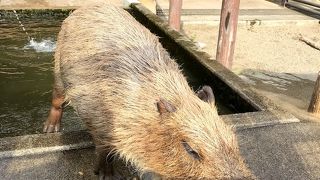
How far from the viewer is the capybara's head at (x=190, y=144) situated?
7.29 ft

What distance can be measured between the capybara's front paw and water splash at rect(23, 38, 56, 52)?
3.00m

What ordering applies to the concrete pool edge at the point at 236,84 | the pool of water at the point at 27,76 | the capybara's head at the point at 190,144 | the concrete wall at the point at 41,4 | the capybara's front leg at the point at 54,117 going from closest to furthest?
the capybara's head at the point at 190,144, the concrete pool edge at the point at 236,84, the capybara's front leg at the point at 54,117, the pool of water at the point at 27,76, the concrete wall at the point at 41,4

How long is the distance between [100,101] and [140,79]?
1.17 feet

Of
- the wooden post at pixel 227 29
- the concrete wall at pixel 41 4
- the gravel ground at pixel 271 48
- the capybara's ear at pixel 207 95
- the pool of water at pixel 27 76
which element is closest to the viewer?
the capybara's ear at pixel 207 95

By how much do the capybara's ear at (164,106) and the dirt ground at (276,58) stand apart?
2.14 meters

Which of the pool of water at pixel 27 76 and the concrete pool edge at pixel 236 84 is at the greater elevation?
the concrete pool edge at pixel 236 84

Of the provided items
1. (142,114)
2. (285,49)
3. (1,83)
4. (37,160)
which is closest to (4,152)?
(37,160)

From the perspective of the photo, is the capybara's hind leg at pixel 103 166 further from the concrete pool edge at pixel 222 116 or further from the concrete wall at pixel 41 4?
the concrete wall at pixel 41 4

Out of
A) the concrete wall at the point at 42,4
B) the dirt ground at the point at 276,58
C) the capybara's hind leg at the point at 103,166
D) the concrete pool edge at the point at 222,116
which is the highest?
the concrete wall at the point at 42,4

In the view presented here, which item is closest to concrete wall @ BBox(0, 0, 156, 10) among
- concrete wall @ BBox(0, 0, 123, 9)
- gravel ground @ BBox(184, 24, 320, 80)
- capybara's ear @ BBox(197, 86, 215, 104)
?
concrete wall @ BBox(0, 0, 123, 9)

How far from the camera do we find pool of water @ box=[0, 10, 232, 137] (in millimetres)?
4539

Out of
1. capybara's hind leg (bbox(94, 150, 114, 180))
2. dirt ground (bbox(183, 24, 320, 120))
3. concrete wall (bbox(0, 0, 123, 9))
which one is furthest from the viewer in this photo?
concrete wall (bbox(0, 0, 123, 9))

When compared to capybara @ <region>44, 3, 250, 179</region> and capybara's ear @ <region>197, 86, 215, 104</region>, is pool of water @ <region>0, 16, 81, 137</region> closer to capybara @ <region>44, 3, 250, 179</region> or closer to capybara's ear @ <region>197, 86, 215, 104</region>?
capybara @ <region>44, 3, 250, 179</region>

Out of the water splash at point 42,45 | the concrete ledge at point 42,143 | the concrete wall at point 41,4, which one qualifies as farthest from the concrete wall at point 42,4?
the concrete ledge at point 42,143
